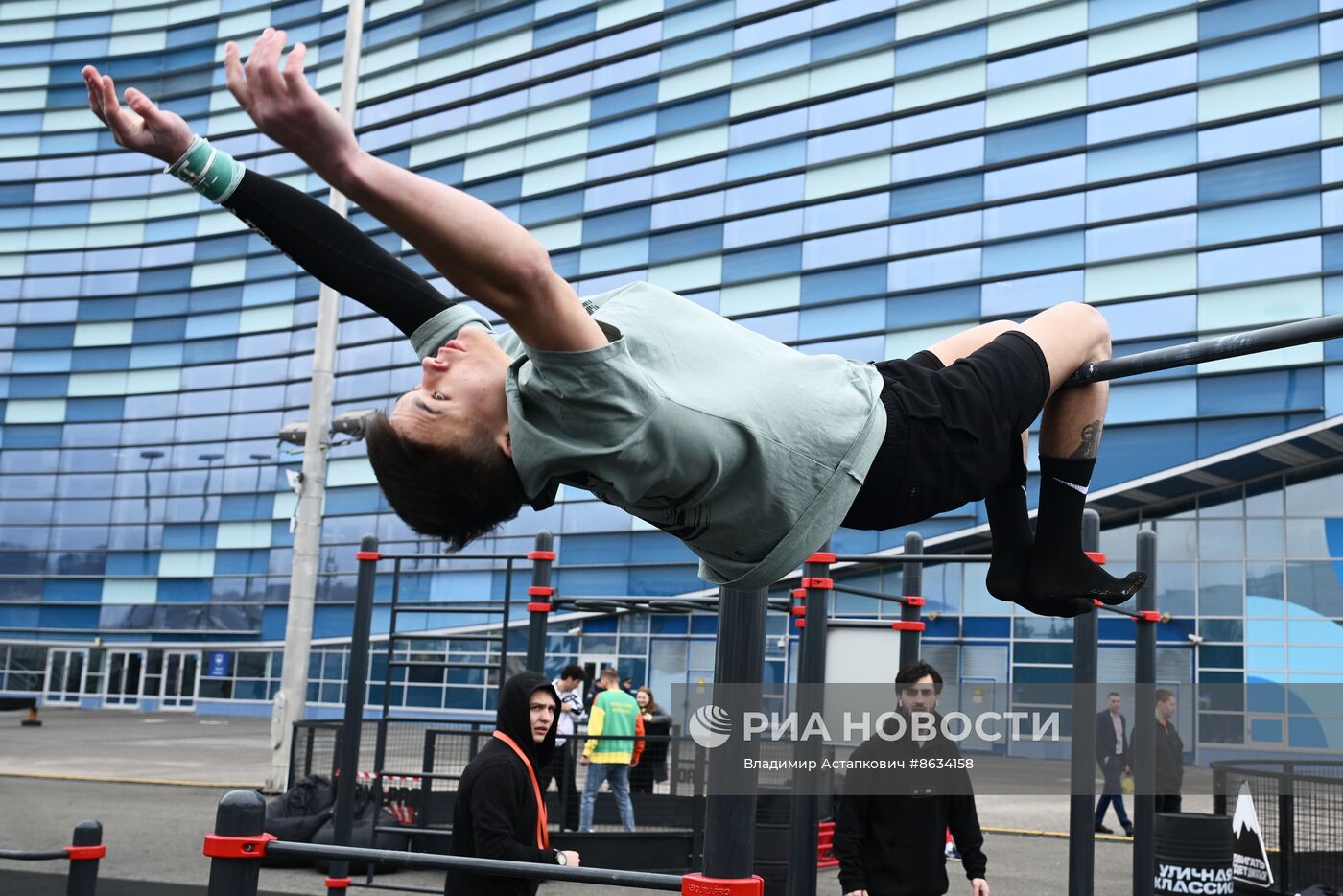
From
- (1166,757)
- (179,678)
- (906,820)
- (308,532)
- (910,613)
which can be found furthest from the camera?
(179,678)

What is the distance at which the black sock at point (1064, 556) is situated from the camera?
8.24ft

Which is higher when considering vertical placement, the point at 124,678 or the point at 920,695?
the point at 920,695

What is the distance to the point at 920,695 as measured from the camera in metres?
5.47

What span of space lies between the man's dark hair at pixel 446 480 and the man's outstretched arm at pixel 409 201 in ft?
1.31

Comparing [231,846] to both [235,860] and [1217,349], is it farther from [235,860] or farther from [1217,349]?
[1217,349]

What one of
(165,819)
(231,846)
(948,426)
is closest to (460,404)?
(948,426)

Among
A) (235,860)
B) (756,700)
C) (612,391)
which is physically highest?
(612,391)

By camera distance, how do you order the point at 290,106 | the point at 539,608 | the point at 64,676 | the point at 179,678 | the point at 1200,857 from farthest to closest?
1. the point at 64,676
2. the point at 179,678
3. the point at 539,608
4. the point at 1200,857
5. the point at 290,106

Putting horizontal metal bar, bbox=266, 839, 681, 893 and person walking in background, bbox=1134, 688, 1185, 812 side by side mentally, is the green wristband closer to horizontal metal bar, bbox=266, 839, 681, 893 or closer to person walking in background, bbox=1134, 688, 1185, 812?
horizontal metal bar, bbox=266, 839, 681, 893

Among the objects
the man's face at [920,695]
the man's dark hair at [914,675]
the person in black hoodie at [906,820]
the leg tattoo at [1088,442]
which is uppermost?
the leg tattoo at [1088,442]

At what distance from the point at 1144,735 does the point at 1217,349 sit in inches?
201

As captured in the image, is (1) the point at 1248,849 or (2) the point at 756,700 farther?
(1) the point at 1248,849

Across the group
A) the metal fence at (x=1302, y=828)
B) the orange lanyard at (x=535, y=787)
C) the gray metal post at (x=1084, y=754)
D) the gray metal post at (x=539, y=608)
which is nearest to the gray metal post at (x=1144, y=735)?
the gray metal post at (x=1084, y=754)

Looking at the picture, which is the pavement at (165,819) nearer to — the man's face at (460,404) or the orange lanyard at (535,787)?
the orange lanyard at (535,787)
